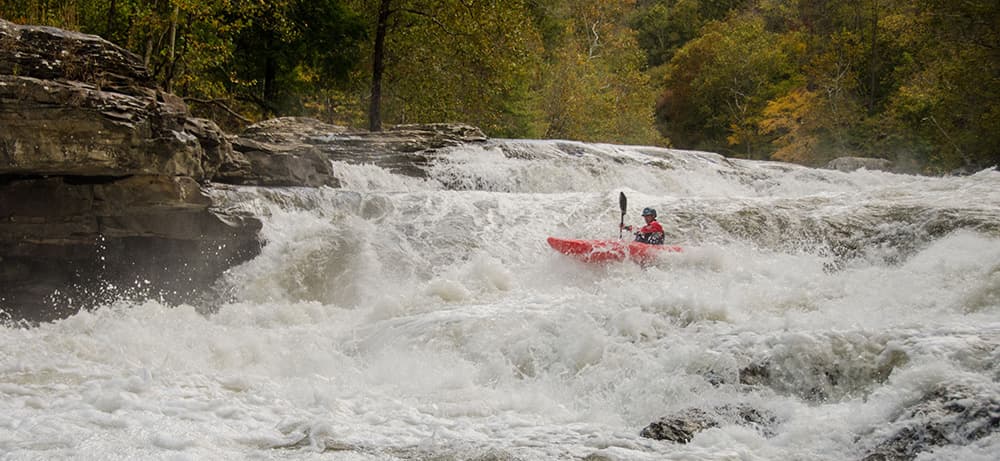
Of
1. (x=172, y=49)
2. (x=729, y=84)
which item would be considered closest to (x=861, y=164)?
(x=729, y=84)

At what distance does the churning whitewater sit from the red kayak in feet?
0.41

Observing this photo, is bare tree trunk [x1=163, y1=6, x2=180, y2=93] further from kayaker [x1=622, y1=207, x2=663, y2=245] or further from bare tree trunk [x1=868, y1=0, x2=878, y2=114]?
bare tree trunk [x1=868, y1=0, x2=878, y2=114]

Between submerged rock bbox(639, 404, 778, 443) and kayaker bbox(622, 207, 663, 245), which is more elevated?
kayaker bbox(622, 207, 663, 245)

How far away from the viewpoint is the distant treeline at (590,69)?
1658 cm

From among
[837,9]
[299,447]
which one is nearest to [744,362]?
[299,447]

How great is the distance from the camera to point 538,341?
6.41 m

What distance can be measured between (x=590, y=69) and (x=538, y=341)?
24.6 meters

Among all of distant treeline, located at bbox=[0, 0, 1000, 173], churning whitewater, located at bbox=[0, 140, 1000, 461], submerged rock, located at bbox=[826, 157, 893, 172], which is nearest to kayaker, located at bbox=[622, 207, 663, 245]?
churning whitewater, located at bbox=[0, 140, 1000, 461]

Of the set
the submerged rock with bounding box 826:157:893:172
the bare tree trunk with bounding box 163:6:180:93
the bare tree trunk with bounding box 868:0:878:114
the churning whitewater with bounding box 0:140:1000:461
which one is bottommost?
the churning whitewater with bounding box 0:140:1000:461

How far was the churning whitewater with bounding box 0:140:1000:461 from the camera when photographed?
175 inches

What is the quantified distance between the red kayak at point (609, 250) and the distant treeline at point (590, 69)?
6.78 m

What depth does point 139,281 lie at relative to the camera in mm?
8500

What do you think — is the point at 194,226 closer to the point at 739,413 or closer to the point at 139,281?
the point at 139,281

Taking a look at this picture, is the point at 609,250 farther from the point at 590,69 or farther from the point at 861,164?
the point at 590,69
